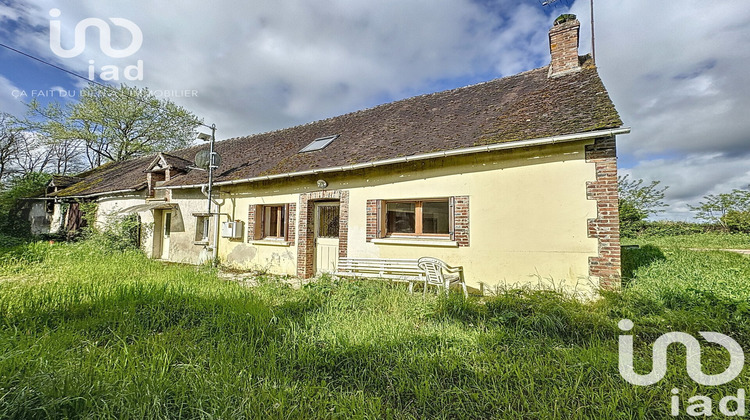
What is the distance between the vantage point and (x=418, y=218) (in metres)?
7.20

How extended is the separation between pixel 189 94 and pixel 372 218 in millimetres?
11156

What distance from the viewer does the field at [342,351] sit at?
2346mm

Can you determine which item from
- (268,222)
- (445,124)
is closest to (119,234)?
(268,222)

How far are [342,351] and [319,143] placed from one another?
26.5 feet

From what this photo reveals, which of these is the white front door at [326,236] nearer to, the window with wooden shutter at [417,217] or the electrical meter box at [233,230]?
the window with wooden shutter at [417,217]

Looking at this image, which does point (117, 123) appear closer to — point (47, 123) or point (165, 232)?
point (47, 123)

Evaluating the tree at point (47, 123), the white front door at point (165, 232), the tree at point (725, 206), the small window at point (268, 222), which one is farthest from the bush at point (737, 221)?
the tree at point (47, 123)

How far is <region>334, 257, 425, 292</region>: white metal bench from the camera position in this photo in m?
6.56

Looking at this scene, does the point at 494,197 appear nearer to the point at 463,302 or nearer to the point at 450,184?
the point at 450,184

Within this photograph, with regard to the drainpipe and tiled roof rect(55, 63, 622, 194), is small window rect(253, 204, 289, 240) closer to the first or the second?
tiled roof rect(55, 63, 622, 194)

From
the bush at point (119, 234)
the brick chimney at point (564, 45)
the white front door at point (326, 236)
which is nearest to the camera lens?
the brick chimney at point (564, 45)

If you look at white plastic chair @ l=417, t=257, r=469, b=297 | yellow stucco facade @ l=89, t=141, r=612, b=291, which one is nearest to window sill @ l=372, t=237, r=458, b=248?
yellow stucco facade @ l=89, t=141, r=612, b=291

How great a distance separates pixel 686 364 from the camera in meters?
2.88

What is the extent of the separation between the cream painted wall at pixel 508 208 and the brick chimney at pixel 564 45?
12.8 ft
